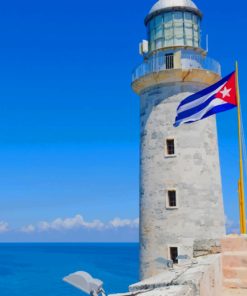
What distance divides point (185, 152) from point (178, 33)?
531cm

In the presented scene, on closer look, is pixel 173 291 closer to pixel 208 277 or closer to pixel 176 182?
pixel 208 277

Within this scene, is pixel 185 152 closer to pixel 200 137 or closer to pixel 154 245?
pixel 200 137

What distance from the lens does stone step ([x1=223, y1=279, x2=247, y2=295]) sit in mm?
8773

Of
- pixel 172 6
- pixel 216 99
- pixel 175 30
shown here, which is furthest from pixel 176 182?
pixel 172 6

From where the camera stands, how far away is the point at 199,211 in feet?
57.5

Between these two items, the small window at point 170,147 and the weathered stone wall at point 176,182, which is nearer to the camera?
the weathered stone wall at point 176,182

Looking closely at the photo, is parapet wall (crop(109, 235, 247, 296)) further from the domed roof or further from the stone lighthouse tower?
the domed roof

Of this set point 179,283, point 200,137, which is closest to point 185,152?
point 200,137

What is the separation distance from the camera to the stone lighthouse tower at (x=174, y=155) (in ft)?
57.4

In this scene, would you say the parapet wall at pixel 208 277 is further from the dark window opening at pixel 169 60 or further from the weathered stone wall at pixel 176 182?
the dark window opening at pixel 169 60

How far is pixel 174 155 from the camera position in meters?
17.9

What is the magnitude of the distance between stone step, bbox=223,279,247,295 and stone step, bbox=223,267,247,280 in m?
0.08

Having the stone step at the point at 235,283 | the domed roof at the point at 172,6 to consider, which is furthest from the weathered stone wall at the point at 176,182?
the stone step at the point at 235,283

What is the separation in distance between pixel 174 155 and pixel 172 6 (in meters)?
6.59
